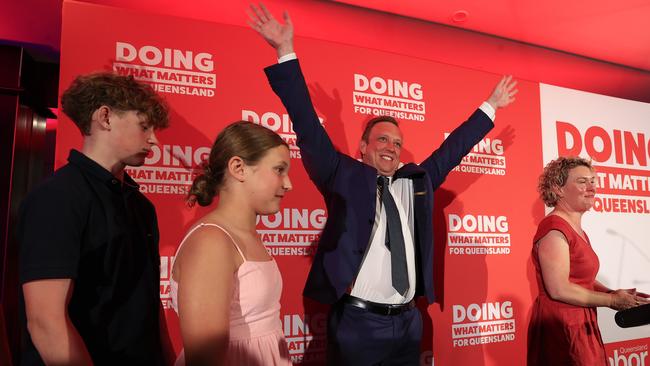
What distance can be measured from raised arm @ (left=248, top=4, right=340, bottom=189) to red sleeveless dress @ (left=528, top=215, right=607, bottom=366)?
1.30m

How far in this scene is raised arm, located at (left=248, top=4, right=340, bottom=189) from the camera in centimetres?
185

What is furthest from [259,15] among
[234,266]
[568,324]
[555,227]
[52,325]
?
[568,324]

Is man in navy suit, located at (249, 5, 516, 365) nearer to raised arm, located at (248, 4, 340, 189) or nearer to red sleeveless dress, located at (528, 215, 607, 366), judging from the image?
raised arm, located at (248, 4, 340, 189)

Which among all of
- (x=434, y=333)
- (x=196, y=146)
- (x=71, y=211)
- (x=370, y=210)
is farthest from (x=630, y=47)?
(x=71, y=211)

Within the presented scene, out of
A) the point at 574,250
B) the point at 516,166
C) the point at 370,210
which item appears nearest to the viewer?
the point at 370,210

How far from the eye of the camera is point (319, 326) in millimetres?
2707

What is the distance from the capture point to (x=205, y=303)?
108 cm

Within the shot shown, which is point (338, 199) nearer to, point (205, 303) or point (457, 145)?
point (457, 145)

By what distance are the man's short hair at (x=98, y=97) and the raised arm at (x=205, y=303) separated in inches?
21.3

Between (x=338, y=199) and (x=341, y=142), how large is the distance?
77cm

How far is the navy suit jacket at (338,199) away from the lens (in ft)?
6.55

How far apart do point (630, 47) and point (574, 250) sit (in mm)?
3160

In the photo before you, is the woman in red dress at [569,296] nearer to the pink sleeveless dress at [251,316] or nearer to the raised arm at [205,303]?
the pink sleeveless dress at [251,316]

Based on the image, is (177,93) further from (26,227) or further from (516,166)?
(516,166)
